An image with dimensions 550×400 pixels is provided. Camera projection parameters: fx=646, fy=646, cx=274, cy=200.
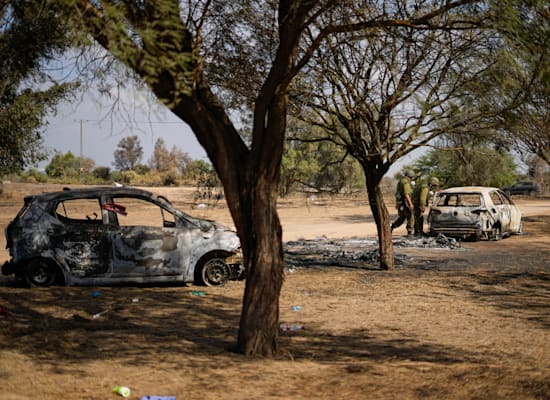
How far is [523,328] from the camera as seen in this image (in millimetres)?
8094

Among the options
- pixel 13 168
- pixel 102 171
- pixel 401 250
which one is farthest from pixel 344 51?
pixel 102 171

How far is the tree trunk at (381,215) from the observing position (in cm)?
1265

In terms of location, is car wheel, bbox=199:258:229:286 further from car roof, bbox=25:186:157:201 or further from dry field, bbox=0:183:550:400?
car roof, bbox=25:186:157:201

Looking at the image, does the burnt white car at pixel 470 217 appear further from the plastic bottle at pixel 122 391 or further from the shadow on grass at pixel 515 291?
the plastic bottle at pixel 122 391

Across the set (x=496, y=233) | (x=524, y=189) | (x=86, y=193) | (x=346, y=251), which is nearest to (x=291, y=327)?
(x=86, y=193)

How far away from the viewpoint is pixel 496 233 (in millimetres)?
19234

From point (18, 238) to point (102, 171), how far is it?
56.6 m

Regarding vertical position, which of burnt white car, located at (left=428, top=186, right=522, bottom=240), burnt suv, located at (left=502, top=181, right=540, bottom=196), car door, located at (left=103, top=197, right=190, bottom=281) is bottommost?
car door, located at (left=103, top=197, right=190, bottom=281)

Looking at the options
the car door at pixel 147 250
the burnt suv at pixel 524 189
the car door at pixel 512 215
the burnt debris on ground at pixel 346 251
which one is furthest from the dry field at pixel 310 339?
the burnt suv at pixel 524 189

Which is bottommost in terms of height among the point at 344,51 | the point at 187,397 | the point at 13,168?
the point at 187,397

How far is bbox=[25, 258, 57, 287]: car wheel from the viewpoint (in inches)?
410

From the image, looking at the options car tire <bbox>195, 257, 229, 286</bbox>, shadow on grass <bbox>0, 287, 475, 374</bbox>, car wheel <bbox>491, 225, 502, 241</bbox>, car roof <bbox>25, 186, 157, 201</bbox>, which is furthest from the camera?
car wheel <bbox>491, 225, 502, 241</bbox>

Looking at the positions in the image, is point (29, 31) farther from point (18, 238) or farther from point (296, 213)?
point (296, 213)

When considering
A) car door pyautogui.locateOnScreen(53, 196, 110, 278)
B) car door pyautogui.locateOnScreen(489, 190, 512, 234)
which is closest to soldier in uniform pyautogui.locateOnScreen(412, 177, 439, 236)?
car door pyautogui.locateOnScreen(489, 190, 512, 234)
